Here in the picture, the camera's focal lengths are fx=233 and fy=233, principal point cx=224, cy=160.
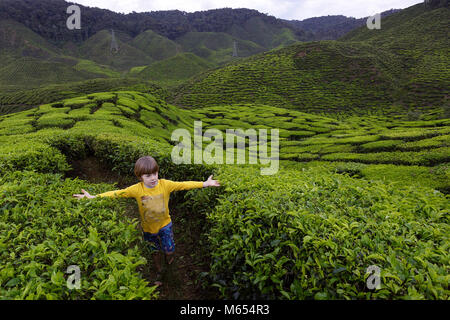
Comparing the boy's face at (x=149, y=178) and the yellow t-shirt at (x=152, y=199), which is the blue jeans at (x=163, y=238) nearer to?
the yellow t-shirt at (x=152, y=199)

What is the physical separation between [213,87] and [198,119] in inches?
920

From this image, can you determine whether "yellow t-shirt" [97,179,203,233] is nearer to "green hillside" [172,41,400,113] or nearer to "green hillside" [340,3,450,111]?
"green hillside" [172,41,400,113]

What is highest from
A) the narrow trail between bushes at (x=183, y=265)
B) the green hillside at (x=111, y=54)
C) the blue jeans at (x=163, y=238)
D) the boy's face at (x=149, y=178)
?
the green hillside at (x=111, y=54)

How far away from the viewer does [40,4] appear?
141 m

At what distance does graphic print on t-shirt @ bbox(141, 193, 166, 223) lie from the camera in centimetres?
378

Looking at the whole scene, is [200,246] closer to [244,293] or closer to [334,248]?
[244,293]

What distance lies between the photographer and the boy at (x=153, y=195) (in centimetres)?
359

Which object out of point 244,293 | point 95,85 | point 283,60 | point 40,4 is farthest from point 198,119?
point 40,4

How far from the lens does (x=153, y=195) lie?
378 centimetres

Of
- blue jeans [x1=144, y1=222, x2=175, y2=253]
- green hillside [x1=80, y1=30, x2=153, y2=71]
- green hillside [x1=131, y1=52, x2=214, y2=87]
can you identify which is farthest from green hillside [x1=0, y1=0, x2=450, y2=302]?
green hillside [x1=80, y1=30, x2=153, y2=71]

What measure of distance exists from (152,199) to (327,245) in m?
2.62

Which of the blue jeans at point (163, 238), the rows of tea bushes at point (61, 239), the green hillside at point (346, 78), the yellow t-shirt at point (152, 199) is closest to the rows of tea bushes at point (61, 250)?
the rows of tea bushes at point (61, 239)

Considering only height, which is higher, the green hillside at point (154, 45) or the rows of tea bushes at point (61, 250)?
the green hillside at point (154, 45)
